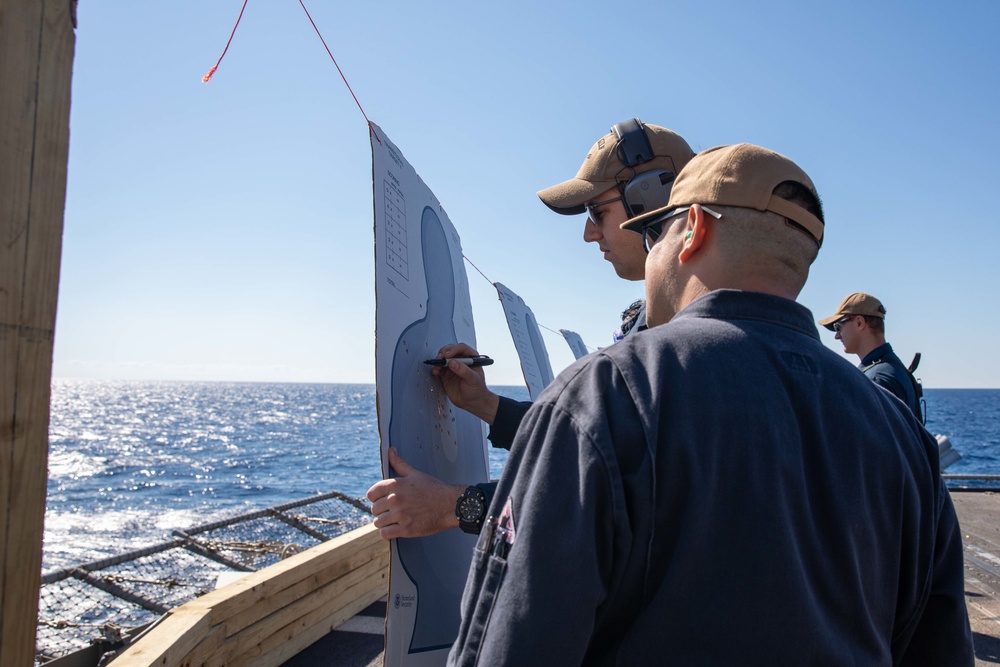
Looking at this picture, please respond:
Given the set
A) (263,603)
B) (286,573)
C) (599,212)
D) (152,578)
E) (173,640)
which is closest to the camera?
(599,212)

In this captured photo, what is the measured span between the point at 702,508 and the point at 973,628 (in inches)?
195

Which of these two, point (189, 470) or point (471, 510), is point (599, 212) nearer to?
point (471, 510)

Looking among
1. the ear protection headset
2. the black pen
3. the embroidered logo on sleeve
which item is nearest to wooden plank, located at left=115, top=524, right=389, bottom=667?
the black pen

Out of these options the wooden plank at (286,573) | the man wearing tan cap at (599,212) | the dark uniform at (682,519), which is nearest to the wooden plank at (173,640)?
the wooden plank at (286,573)

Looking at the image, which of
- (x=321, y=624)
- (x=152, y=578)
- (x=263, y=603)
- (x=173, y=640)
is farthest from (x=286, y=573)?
(x=152, y=578)

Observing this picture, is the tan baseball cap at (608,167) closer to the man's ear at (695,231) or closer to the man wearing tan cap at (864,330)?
the man's ear at (695,231)

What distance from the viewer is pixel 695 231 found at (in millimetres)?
1327

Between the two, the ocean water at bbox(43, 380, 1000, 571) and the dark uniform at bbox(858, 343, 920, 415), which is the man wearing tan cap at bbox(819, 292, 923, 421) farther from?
the ocean water at bbox(43, 380, 1000, 571)

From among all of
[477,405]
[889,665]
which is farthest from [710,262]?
[477,405]

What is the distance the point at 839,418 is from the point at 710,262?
35 centimetres

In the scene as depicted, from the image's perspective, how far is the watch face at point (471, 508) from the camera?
1.84m

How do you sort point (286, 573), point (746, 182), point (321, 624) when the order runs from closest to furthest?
point (746, 182)
point (286, 573)
point (321, 624)

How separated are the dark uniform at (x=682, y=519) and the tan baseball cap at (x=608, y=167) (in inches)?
45.5

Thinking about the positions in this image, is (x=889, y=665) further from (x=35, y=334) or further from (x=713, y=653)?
(x=35, y=334)
